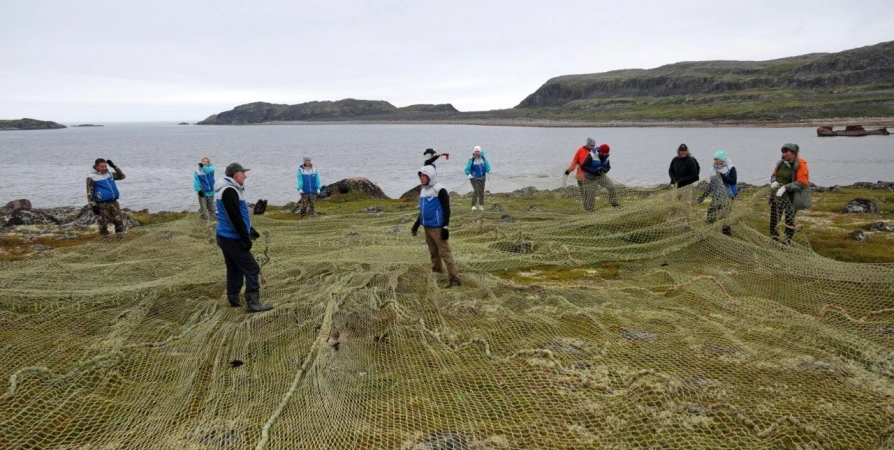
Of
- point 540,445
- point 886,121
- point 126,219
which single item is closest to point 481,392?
point 540,445

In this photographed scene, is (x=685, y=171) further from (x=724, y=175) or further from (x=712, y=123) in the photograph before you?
(x=712, y=123)

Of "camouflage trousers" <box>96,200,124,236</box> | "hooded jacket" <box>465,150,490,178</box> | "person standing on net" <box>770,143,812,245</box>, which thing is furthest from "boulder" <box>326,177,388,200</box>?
"person standing on net" <box>770,143,812,245</box>

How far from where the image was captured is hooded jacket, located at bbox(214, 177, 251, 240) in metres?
6.25

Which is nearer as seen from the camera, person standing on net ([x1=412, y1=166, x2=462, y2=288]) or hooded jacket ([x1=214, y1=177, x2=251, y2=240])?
hooded jacket ([x1=214, y1=177, x2=251, y2=240])

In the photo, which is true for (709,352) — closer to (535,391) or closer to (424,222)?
→ (535,391)

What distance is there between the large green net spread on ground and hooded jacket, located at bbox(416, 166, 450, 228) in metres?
0.79

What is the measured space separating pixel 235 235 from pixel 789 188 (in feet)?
26.8

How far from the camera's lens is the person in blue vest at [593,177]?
449 inches

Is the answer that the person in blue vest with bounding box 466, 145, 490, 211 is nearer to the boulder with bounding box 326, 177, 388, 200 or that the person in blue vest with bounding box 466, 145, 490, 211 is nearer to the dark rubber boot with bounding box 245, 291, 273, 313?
the dark rubber boot with bounding box 245, 291, 273, 313

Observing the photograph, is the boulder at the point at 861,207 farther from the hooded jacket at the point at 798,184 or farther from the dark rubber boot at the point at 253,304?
the dark rubber boot at the point at 253,304

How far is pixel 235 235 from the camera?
6414 mm

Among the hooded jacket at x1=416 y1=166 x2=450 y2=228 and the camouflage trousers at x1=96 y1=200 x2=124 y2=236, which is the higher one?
the hooded jacket at x1=416 y1=166 x2=450 y2=228

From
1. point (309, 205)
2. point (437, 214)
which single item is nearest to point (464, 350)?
point (437, 214)

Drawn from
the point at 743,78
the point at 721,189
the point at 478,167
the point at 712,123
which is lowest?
the point at 721,189
